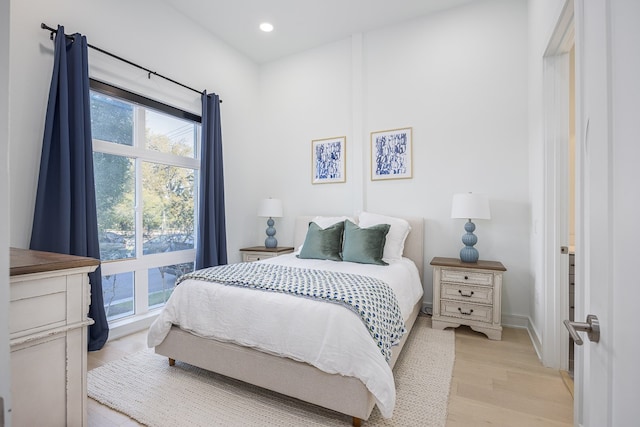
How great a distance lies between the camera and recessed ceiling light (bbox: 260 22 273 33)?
3618mm

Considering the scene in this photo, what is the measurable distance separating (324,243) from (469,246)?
1.43 m

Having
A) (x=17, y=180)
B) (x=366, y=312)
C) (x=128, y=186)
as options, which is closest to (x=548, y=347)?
(x=366, y=312)

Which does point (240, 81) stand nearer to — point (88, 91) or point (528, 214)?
point (88, 91)

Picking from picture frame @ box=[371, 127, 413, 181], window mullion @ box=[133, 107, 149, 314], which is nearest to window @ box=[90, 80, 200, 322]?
window mullion @ box=[133, 107, 149, 314]

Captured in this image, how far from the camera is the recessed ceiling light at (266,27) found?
3618 mm

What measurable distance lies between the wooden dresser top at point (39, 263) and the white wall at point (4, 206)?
2.73 feet

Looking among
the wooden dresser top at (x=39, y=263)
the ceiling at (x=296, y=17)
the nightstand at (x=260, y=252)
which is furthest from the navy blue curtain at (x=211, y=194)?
the wooden dresser top at (x=39, y=263)

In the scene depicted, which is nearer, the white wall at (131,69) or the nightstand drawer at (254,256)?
the white wall at (131,69)

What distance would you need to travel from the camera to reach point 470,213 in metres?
2.90

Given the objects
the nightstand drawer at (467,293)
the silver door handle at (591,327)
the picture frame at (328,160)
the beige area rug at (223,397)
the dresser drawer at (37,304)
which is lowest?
the beige area rug at (223,397)

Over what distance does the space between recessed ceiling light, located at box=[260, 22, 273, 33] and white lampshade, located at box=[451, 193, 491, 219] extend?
9.53 ft

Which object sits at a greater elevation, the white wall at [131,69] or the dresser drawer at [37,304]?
the white wall at [131,69]

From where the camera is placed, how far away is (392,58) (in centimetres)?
368

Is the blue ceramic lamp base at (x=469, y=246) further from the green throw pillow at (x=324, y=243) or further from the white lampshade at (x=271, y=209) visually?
the white lampshade at (x=271, y=209)
